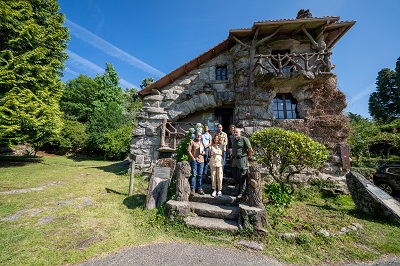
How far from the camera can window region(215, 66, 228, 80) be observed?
9156 mm

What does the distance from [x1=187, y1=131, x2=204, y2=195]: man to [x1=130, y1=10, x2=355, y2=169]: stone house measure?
11.0ft

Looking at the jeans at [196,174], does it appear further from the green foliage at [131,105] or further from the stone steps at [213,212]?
the green foliage at [131,105]

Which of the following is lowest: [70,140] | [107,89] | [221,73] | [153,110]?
[70,140]


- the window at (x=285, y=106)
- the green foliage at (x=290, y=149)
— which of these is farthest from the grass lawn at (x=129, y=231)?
the window at (x=285, y=106)

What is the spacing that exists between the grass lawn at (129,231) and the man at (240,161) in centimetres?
101

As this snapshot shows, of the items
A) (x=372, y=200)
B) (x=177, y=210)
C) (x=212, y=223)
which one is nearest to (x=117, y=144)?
(x=177, y=210)

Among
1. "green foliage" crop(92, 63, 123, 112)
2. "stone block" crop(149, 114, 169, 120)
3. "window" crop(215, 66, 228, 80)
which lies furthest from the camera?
"green foliage" crop(92, 63, 123, 112)

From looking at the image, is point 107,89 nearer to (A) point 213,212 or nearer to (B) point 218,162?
(B) point 218,162

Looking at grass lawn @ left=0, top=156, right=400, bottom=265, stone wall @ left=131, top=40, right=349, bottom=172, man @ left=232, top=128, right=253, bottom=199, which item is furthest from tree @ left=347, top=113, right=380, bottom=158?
man @ left=232, top=128, right=253, bottom=199

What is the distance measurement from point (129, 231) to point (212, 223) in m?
1.90

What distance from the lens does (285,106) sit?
27.7 ft

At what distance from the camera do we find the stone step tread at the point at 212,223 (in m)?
3.61

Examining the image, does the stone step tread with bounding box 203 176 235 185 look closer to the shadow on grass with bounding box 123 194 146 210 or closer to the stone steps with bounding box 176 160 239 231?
the stone steps with bounding box 176 160 239 231

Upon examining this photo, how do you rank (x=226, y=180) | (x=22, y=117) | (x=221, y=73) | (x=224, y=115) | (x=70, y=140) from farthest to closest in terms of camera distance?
(x=70, y=140), (x=224, y=115), (x=221, y=73), (x=22, y=117), (x=226, y=180)
